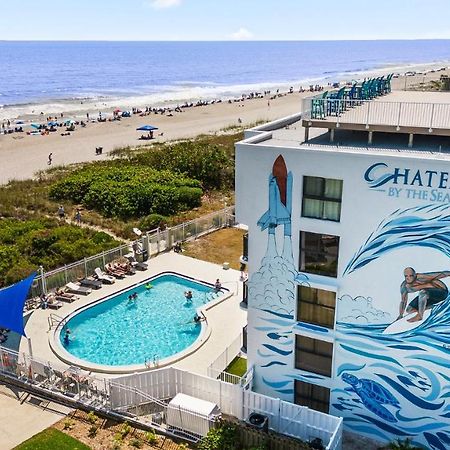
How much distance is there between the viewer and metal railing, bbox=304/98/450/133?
57.7 feet

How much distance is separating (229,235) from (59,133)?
57739 millimetres

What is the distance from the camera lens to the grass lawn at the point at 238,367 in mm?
23266

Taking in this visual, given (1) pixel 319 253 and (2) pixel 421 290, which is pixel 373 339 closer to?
(2) pixel 421 290

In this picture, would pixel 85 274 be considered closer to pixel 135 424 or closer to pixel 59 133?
pixel 135 424

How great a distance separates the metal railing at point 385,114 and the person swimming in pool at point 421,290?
471 cm

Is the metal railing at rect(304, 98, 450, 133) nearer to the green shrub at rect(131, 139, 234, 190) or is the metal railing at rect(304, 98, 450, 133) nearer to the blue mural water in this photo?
the blue mural water

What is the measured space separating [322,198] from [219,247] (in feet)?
67.6

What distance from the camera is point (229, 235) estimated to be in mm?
39562

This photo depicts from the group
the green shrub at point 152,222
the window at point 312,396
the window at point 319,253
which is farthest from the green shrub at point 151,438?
the green shrub at point 152,222

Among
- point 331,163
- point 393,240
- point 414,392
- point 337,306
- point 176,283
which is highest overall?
point 331,163

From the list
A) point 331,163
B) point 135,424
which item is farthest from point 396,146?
point 135,424

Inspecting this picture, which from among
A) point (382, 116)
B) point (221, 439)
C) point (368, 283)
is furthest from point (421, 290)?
point (221, 439)

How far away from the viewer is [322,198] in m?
17.3

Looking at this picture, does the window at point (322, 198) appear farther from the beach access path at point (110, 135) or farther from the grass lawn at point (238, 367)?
the beach access path at point (110, 135)
